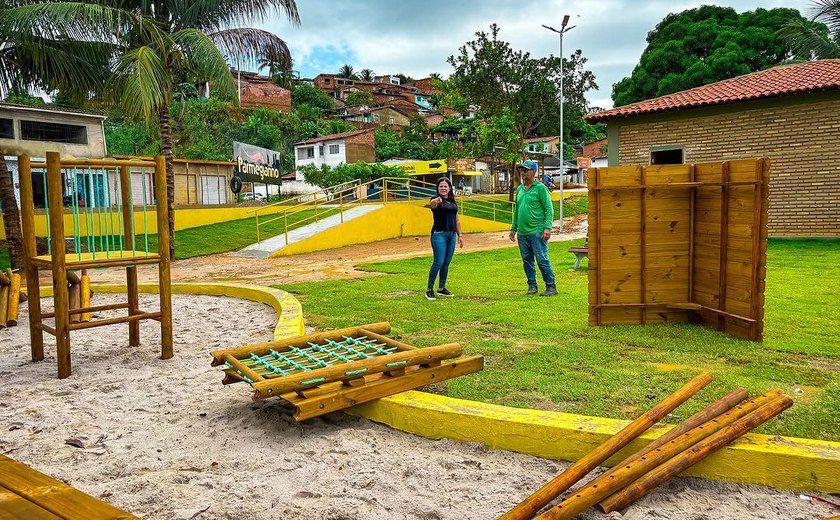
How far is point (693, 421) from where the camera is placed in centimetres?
313

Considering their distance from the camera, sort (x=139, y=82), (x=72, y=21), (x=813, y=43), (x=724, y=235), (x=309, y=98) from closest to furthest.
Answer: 1. (x=724, y=235)
2. (x=72, y=21)
3. (x=139, y=82)
4. (x=813, y=43)
5. (x=309, y=98)

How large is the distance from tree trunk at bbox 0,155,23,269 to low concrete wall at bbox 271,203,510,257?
19.8 feet

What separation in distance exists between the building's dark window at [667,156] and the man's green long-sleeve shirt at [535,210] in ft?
36.0

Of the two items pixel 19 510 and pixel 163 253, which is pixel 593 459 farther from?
pixel 163 253

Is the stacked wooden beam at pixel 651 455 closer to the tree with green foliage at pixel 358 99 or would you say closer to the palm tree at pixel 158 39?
the palm tree at pixel 158 39

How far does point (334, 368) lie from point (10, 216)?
563 inches

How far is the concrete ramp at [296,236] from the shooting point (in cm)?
1791

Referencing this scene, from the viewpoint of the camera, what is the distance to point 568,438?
10.6ft

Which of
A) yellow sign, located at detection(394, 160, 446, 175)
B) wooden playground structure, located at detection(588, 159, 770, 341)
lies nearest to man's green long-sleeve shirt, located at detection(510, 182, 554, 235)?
wooden playground structure, located at detection(588, 159, 770, 341)

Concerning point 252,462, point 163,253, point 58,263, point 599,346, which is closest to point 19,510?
point 252,462

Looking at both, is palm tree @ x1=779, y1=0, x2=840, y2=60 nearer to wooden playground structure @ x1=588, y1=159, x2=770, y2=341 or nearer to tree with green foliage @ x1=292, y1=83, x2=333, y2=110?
wooden playground structure @ x1=588, y1=159, x2=770, y2=341

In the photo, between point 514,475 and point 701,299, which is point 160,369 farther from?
point 701,299

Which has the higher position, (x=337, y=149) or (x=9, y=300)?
(x=337, y=149)

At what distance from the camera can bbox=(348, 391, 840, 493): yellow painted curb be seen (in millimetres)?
2854
